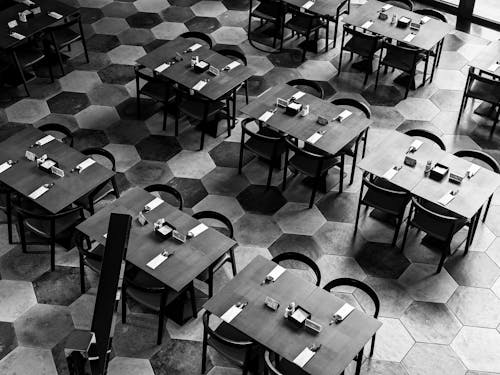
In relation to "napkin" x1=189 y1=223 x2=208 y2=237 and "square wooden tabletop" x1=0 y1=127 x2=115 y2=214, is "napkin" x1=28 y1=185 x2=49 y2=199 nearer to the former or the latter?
"square wooden tabletop" x1=0 y1=127 x2=115 y2=214

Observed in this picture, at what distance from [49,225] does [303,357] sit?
3.36 metres

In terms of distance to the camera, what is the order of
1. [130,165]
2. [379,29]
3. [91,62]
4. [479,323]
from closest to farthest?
[479,323], [130,165], [379,29], [91,62]

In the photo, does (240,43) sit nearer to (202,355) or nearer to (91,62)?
(91,62)

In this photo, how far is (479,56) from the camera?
8.92 meters

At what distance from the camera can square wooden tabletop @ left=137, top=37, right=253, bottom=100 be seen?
8.39 metres

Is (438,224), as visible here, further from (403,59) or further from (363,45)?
(363,45)

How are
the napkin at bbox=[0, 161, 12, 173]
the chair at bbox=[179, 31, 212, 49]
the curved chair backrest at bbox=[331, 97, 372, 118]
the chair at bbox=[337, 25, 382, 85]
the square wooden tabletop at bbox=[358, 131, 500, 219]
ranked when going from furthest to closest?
the chair at bbox=[179, 31, 212, 49] → the chair at bbox=[337, 25, 382, 85] → the curved chair backrest at bbox=[331, 97, 372, 118] → the napkin at bbox=[0, 161, 12, 173] → the square wooden tabletop at bbox=[358, 131, 500, 219]

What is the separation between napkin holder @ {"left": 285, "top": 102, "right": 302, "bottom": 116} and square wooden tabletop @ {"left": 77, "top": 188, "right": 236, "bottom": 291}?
85.6 inches

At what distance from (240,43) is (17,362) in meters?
6.57

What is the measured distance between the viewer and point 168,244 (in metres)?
6.31

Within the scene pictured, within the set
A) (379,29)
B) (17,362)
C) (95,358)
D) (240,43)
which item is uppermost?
(95,358)

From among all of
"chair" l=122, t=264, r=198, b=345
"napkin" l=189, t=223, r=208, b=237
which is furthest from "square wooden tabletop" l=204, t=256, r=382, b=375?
"napkin" l=189, t=223, r=208, b=237

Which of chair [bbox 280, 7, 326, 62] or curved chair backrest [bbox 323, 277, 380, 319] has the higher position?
chair [bbox 280, 7, 326, 62]

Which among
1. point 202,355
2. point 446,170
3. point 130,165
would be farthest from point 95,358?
point 130,165
